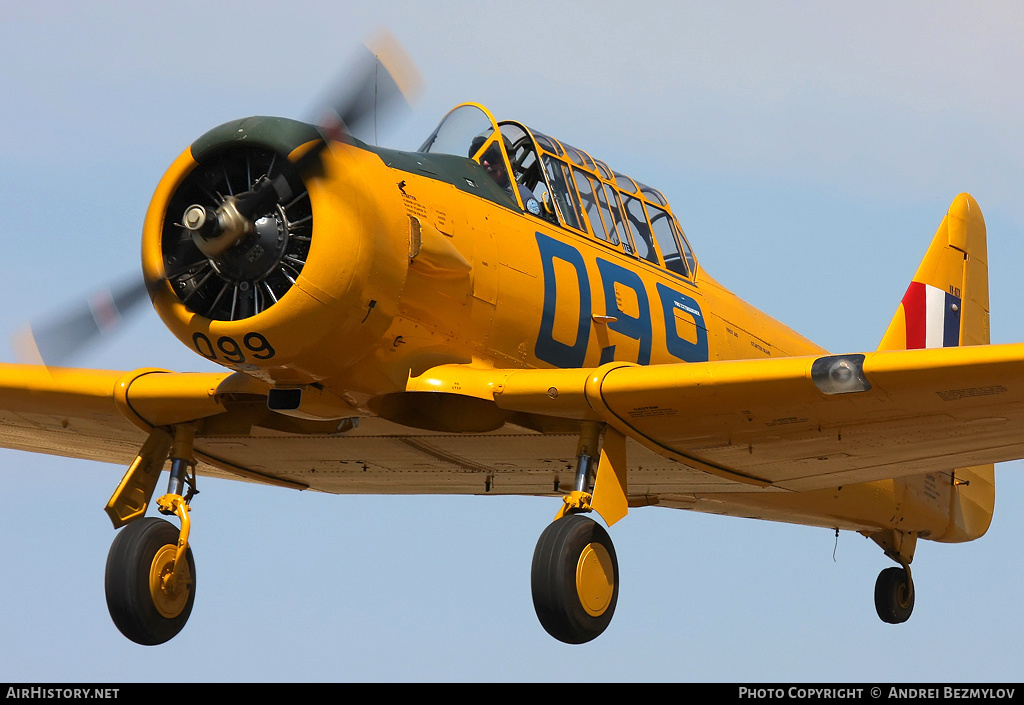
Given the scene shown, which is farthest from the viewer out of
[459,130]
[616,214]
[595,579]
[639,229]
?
[639,229]

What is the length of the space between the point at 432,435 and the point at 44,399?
10.3 ft

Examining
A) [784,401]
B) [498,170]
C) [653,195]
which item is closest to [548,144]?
[498,170]

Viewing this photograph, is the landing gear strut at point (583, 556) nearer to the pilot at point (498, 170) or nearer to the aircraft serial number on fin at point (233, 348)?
the pilot at point (498, 170)

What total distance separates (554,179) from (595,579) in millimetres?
3014

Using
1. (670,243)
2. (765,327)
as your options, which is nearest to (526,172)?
(670,243)

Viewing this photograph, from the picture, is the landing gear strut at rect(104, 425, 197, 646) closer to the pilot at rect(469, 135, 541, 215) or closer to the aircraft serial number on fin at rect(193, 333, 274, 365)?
the aircraft serial number on fin at rect(193, 333, 274, 365)

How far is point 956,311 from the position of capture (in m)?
16.6

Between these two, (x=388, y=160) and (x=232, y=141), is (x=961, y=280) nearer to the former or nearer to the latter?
(x=388, y=160)

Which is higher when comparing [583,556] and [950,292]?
[950,292]

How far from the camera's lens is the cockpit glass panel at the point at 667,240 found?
12.0 meters

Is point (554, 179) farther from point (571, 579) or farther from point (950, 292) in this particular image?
point (950, 292)

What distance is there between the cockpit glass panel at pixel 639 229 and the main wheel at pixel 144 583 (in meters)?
4.08

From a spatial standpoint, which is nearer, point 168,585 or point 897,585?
point 168,585

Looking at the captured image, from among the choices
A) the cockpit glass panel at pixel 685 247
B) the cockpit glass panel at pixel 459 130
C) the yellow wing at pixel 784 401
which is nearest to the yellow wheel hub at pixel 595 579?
the yellow wing at pixel 784 401
